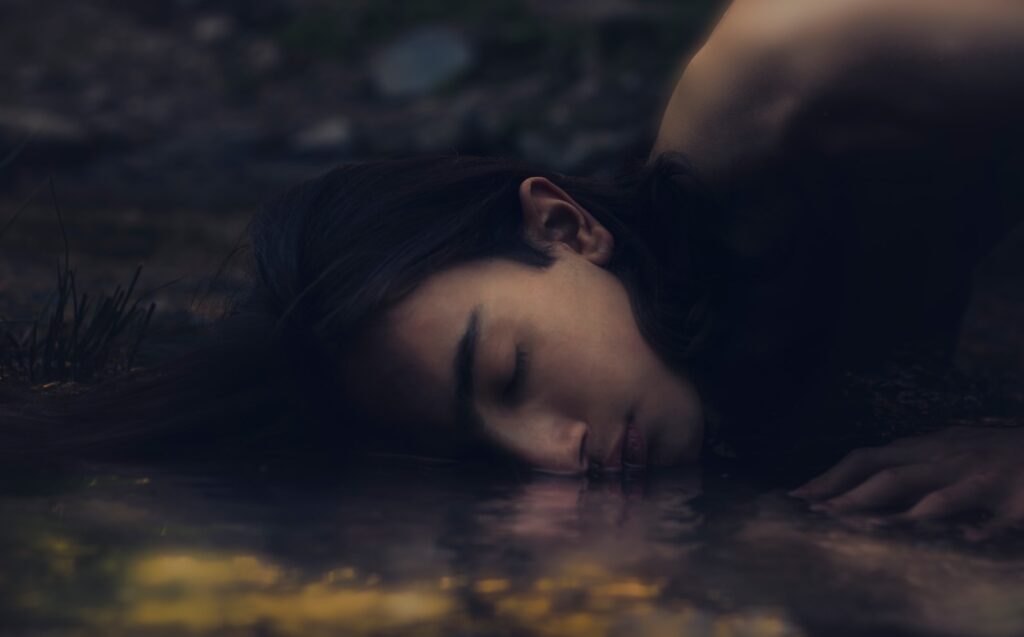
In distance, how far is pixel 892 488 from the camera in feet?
5.54

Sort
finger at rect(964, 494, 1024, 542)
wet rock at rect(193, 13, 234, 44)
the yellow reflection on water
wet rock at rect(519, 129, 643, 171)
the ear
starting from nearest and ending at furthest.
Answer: the yellow reflection on water, finger at rect(964, 494, 1024, 542), the ear, wet rock at rect(519, 129, 643, 171), wet rock at rect(193, 13, 234, 44)

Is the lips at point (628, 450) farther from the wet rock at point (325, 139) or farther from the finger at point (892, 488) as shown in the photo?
the wet rock at point (325, 139)

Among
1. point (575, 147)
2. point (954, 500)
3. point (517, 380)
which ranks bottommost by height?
point (954, 500)

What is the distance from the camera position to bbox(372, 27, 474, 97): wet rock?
6.25 m

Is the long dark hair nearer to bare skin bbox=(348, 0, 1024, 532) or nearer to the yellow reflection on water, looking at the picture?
bare skin bbox=(348, 0, 1024, 532)

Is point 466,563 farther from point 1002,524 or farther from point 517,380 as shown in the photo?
point 1002,524

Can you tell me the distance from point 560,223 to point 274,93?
16.0 feet

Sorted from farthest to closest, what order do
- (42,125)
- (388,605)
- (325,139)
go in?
(325,139)
(42,125)
(388,605)

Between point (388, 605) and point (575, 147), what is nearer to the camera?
point (388, 605)

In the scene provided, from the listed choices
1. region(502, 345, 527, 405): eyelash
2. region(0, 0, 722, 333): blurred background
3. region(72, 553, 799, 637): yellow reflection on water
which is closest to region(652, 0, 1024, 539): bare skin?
region(502, 345, 527, 405): eyelash

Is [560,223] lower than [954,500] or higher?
higher

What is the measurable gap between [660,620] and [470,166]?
43.0 inches

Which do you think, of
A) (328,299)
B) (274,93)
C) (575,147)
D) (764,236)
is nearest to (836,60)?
(764,236)

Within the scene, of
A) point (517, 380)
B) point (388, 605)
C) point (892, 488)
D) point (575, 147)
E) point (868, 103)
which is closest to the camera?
point (388, 605)
